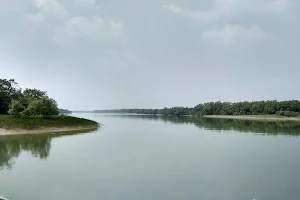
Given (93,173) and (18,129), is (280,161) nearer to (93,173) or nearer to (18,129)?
(93,173)

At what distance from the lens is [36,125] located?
162 ft

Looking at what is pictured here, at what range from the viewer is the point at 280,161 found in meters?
21.7

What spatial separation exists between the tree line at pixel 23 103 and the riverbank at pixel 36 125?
80.3 inches

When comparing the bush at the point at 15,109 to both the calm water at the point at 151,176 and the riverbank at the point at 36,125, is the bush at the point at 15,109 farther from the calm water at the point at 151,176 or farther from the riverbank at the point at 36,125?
the calm water at the point at 151,176

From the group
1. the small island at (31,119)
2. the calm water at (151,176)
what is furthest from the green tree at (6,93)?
the calm water at (151,176)

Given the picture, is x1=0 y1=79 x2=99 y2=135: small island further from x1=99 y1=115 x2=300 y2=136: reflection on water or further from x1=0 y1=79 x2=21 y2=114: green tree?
x1=99 y1=115 x2=300 y2=136: reflection on water

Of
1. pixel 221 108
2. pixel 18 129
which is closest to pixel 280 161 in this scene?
pixel 18 129

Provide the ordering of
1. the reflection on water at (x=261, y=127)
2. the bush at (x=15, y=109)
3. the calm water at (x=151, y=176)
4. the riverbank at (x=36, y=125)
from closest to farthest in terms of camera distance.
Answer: the calm water at (x=151, y=176), the riverbank at (x=36, y=125), the bush at (x=15, y=109), the reflection on water at (x=261, y=127)

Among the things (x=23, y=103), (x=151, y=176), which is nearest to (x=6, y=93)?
(x=23, y=103)

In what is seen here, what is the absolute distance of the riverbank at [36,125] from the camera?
45562 mm

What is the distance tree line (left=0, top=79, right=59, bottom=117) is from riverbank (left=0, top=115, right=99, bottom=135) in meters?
2.04

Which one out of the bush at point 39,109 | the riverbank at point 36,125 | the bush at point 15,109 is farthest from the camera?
the bush at point 39,109

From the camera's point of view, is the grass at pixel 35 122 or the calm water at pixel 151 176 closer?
the calm water at pixel 151 176

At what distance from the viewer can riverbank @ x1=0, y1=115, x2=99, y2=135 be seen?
45562 millimetres
